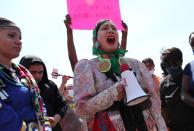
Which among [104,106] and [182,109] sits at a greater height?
[104,106]

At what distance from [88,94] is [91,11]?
58.6 inches

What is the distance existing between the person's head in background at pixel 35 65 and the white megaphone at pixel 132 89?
118 centimetres

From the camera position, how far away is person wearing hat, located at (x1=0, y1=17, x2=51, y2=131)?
2346 mm

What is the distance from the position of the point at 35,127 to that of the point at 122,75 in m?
0.83

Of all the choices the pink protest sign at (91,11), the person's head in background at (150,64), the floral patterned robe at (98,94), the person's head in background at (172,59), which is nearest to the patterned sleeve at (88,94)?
the floral patterned robe at (98,94)

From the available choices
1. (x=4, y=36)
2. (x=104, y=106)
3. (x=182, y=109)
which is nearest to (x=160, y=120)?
(x=104, y=106)

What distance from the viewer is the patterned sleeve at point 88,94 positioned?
9.58ft

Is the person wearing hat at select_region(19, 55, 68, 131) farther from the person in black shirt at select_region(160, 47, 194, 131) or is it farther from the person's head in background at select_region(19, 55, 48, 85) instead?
the person in black shirt at select_region(160, 47, 194, 131)

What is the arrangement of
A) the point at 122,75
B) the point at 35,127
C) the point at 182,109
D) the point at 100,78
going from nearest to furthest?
the point at 35,127, the point at 122,75, the point at 100,78, the point at 182,109

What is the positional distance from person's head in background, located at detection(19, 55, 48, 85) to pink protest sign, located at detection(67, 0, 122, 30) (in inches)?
23.3

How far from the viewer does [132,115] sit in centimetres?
300

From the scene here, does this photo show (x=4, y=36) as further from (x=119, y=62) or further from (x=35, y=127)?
(x=119, y=62)

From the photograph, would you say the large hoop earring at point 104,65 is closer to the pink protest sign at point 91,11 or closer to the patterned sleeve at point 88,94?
the patterned sleeve at point 88,94

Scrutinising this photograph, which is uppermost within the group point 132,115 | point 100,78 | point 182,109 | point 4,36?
point 4,36
